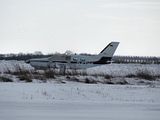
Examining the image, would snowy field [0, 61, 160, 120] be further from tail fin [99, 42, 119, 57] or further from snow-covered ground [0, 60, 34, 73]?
tail fin [99, 42, 119, 57]

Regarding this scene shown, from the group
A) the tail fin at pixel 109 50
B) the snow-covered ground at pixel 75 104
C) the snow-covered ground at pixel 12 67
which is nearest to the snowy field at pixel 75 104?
the snow-covered ground at pixel 75 104

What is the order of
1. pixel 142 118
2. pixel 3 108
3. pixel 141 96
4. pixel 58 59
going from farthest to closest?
pixel 58 59, pixel 141 96, pixel 3 108, pixel 142 118

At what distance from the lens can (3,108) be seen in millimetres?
11336

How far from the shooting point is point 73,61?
1650 inches

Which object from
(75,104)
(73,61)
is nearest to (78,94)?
(75,104)

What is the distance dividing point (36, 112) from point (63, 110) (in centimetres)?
95

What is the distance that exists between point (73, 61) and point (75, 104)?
2881 cm

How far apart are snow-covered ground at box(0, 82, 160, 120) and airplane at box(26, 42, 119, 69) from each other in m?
22.8

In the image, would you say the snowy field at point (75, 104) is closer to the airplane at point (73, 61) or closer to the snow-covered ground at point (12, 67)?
the snow-covered ground at point (12, 67)

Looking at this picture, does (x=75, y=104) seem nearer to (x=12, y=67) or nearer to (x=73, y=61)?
(x=73, y=61)

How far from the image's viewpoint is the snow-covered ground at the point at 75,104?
10359mm

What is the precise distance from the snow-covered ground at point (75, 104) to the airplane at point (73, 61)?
2276 cm

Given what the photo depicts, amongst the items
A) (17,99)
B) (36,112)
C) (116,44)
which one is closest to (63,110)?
(36,112)

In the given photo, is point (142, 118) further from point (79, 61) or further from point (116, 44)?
point (116, 44)
